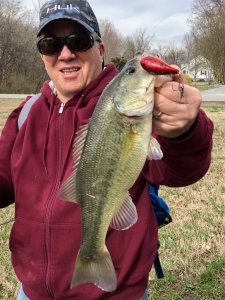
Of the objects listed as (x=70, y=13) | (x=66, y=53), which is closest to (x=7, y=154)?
(x=66, y=53)

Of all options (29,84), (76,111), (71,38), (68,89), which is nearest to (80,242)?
(76,111)

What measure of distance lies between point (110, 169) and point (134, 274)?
0.78 m

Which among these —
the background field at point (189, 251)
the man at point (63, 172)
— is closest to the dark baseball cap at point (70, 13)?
the man at point (63, 172)

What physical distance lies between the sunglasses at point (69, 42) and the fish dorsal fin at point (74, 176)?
72 centimetres

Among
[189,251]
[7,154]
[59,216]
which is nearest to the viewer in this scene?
[59,216]

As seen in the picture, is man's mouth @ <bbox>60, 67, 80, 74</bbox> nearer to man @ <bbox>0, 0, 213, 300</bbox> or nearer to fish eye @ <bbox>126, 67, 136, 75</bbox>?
man @ <bbox>0, 0, 213, 300</bbox>

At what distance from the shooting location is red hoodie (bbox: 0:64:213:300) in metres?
2.38

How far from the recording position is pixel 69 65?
104 inches

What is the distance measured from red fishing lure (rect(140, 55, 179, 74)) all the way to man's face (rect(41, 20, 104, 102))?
933 mm

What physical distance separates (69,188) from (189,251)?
9.60 feet

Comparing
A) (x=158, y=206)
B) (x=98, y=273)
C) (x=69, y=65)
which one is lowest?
(x=98, y=273)

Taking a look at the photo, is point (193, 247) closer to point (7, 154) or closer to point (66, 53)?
point (7, 154)

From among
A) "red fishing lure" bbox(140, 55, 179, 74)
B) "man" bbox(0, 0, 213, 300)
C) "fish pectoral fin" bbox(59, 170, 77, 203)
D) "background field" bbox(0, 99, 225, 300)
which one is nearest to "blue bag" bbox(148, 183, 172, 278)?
"man" bbox(0, 0, 213, 300)

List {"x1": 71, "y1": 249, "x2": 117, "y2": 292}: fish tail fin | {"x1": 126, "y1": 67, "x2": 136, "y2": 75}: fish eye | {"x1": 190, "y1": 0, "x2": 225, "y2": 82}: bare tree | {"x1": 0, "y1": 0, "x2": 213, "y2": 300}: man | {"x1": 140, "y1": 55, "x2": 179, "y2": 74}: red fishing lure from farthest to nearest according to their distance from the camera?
1. {"x1": 190, "y1": 0, "x2": 225, "y2": 82}: bare tree
2. {"x1": 0, "y1": 0, "x2": 213, "y2": 300}: man
3. {"x1": 71, "y1": 249, "x2": 117, "y2": 292}: fish tail fin
4. {"x1": 126, "y1": 67, "x2": 136, "y2": 75}: fish eye
5. {"x1": 140, "y1": 55, "x2": 179, "y2": 74}: red fishing lure
